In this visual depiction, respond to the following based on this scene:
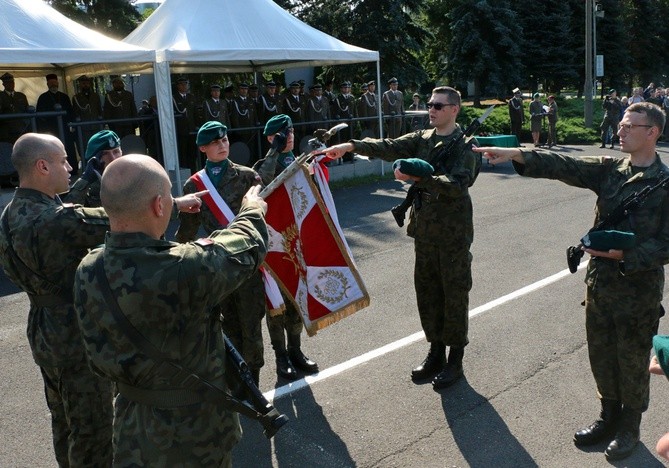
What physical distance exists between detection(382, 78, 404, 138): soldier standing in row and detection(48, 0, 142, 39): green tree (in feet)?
46.2

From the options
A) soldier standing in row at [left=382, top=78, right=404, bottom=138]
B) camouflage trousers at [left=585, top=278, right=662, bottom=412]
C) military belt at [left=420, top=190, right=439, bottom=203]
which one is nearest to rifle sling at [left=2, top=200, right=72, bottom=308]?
military belt at [left=420, top=190, right=439, bottom=203]

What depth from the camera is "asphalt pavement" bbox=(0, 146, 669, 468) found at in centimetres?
417

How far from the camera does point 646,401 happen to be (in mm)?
4055

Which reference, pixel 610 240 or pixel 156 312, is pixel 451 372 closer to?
pixel 610 240

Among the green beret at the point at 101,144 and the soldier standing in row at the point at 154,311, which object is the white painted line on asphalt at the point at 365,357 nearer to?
the green beret at the point at 101,144

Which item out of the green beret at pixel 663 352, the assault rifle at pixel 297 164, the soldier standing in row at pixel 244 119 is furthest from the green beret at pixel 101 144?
the soldier standing in row at pixel 244 119

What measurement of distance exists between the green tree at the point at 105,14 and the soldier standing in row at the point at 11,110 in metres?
14.0

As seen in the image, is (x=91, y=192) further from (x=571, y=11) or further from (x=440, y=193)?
(x=571, y=11)

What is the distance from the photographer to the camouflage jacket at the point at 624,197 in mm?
3751

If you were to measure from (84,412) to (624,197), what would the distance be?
342cm

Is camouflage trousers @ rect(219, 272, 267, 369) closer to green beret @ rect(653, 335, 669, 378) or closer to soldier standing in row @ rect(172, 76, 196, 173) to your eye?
green beret @ rect(653, 335, 669, 378)

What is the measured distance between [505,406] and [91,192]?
3342 mm

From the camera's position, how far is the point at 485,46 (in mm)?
35656

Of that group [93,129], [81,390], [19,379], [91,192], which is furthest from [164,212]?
[93,129]
